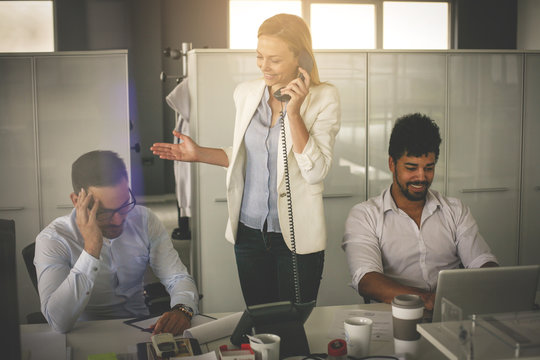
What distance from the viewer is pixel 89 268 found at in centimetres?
195

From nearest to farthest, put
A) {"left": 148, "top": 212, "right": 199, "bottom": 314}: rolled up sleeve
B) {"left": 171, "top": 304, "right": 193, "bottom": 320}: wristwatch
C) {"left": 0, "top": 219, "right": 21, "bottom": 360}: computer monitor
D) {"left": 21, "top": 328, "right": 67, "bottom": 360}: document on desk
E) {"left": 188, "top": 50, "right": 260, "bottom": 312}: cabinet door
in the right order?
{"left": 0, "top": 219, "right": 21, "bottom": 360}: computer monitor
{"left": 21, "top": 328, "right": 67, "bottom": 360}: document on desk
{"left": 171, "top": 304, "right": 193, "bottom": 320}: wristwatch
{"left": 148, "top": 212, "right": 199, "bottom": 314}: rolled up sleeve
{"left": 188, "top": 50, "right": 260, "bottom": 312}: cabinet door

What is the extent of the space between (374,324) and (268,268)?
29.0 inches

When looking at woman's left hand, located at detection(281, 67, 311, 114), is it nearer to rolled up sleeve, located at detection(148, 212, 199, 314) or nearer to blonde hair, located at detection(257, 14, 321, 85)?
blonde hair, located at detection(257, 14, 321, 85)

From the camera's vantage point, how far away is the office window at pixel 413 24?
16.8 ft

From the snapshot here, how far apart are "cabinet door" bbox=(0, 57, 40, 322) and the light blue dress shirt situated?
140 cm

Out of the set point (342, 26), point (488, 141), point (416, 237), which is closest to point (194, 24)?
point (342, 26)

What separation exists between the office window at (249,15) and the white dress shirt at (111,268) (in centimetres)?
298

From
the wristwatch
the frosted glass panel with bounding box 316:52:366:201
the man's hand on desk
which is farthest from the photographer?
the frosted glass panel with bounding box 316:52:366:201

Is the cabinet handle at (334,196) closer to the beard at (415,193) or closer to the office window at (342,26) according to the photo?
the beard at (415,193)

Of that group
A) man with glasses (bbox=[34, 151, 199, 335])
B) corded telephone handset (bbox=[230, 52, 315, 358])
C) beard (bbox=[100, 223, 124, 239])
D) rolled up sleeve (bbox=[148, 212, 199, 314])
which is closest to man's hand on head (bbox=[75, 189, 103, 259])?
man with glasses (bbox=[34, 151, 199, 335])

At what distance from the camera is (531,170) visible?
3.70 metres

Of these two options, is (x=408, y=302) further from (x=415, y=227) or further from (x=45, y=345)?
(x=45, y=345)

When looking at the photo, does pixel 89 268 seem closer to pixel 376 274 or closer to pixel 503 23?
pixel 376 274

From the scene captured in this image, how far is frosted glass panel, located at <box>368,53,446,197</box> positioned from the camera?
3.44 m
